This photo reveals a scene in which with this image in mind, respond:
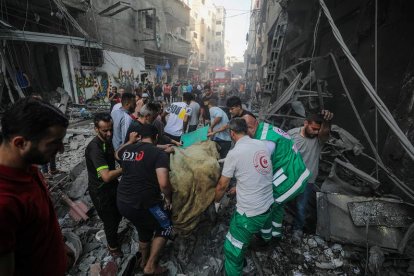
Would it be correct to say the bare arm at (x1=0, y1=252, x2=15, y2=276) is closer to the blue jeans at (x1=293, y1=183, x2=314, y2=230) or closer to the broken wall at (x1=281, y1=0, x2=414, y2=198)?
the blue jeans at (x1=293, y1=183, x2=314, y2=230)

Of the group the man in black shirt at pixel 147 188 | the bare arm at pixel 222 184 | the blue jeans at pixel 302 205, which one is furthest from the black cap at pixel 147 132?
the blue jeans at pixel 302 205

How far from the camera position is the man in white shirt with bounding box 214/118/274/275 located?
245 cm

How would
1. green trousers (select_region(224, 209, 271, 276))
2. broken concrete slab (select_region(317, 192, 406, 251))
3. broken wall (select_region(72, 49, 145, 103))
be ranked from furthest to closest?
broken wall (select_region(72, 49, 145, 103))
broken concrete slab (select_region(317, 192, 406, 251))
green trousers (select_region(224, 209, 271, 276))

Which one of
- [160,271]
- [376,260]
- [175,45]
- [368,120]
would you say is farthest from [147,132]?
[175,45]

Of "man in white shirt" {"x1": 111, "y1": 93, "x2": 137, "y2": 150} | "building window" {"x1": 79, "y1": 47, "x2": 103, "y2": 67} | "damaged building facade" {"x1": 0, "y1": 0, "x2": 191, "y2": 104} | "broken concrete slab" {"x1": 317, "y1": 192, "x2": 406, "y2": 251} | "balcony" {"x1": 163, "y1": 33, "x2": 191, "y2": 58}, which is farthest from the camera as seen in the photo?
"balcony" {"x1": 163, "y1": 33, "x2": 191, "y2": 58}

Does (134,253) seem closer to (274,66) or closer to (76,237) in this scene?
(76,237)

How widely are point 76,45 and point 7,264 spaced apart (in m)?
13.3

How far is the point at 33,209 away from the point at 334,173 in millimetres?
3782

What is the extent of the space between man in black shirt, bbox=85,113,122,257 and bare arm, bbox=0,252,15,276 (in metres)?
1.61

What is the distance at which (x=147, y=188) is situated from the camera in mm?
2473

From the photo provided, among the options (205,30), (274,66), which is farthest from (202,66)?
(274,66)

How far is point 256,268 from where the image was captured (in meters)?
2.94

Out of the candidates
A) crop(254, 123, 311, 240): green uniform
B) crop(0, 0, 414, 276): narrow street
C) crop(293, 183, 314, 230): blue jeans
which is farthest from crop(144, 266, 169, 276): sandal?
crop(293, 183, 314, 230): blue jeans

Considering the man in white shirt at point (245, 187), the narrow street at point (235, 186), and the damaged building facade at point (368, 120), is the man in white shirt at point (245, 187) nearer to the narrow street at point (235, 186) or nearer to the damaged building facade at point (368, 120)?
the narrow street at point (235, 186)
